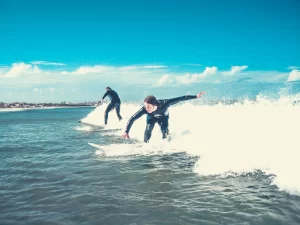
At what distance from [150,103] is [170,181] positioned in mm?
4501

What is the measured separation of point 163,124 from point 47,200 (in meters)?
6.76

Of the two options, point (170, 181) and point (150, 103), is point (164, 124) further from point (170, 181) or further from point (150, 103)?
point (170, 181)

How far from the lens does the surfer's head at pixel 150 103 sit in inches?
424

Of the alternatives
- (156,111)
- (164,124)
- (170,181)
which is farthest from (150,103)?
(170,181)

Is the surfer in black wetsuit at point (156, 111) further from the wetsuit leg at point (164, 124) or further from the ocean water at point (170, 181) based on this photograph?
the ocean water at point (170, 181)

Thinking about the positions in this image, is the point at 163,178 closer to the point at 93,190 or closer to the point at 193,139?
the point at 93,190

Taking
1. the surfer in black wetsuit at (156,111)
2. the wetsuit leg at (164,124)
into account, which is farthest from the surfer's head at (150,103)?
the wetsuit leg at (164,124)

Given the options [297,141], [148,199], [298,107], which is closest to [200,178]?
[148,199]

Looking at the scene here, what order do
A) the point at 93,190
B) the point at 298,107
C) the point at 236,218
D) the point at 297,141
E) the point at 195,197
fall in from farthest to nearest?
the point at 298,107
the point at 297,141
the point at 93,190
the point at 195,197
the point at 236,218

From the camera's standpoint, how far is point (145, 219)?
468cm

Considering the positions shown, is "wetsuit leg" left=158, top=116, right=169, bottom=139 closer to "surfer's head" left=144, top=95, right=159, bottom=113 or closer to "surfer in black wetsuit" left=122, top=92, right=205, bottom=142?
"surfer in black wetsuit" left=122, top=92, right=205, bottom=142

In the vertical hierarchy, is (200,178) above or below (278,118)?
below

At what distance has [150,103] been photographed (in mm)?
10844

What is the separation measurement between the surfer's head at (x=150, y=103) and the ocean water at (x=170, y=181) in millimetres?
1603
